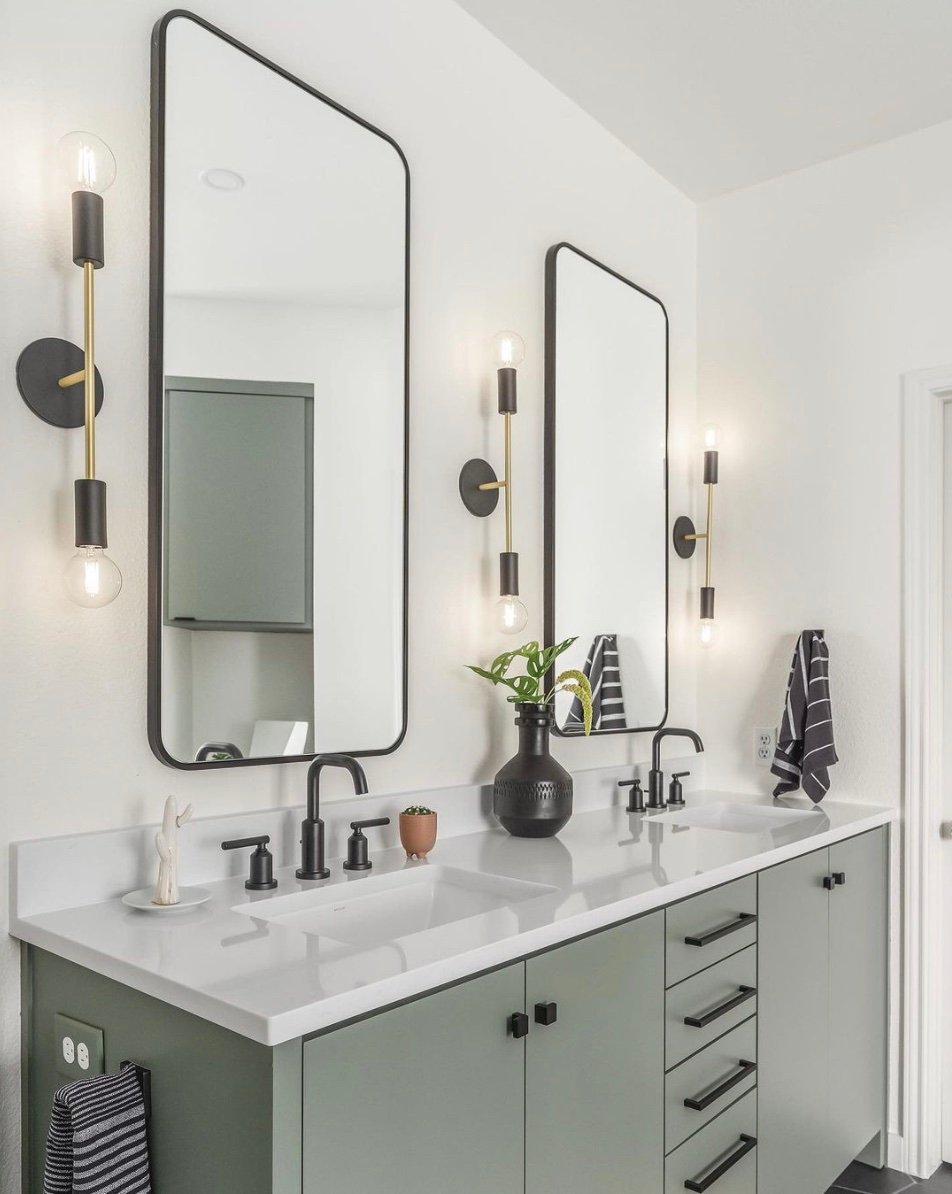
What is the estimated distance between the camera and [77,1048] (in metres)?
1.31

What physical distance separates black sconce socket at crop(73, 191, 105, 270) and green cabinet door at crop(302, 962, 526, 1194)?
3.58ft

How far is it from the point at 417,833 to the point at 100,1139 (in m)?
0.73

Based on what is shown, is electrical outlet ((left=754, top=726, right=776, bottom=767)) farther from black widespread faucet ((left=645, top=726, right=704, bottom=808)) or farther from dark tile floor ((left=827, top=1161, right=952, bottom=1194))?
dark tile floor ((left=827, top=1161, right=952, bottom=1194))

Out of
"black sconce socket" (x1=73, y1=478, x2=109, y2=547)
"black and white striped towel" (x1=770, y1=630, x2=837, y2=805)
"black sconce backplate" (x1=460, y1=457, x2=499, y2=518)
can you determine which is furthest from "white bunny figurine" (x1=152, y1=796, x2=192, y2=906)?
"black and white striped towel" (x1=770, y1=630, x2=837, y2=805)

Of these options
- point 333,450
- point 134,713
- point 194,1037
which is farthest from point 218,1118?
point 333,450

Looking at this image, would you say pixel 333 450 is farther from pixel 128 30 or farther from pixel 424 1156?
pixel 424 1156

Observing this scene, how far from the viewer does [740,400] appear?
9.66 ft

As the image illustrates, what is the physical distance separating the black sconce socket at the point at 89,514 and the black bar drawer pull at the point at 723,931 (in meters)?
1.18

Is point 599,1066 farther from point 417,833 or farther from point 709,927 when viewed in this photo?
point 417,833

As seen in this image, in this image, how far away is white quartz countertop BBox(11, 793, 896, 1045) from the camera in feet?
3.62

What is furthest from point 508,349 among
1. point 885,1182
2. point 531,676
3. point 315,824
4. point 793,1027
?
point 885,1182

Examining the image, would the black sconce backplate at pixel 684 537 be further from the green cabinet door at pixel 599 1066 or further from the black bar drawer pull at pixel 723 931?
the green cabinet door at pixel 599 1066

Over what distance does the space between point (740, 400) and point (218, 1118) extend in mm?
2415

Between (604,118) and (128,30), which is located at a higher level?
(604,118)
